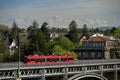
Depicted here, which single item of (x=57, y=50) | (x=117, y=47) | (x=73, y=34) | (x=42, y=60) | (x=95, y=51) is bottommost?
(x=42, y=60)

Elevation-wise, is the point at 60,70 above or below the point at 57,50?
Answer: below

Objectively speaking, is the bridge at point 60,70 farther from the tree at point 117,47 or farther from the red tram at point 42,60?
the tree at point 117,47

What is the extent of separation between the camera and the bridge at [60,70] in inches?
2272

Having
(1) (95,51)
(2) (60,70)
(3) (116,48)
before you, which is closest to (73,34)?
(1) (95,51)

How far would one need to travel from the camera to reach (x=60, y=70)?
64938mm

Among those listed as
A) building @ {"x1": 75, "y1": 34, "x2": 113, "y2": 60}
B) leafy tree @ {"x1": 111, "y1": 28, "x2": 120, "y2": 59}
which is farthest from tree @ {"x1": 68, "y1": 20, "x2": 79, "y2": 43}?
leafy tree @ {"x1": 111, "y1": 28, "x2": 120, "y2": 59}

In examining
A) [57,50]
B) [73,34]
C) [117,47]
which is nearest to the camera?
[57,50]

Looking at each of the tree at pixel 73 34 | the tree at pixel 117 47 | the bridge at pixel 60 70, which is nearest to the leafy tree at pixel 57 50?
the tree at pixel 117 47

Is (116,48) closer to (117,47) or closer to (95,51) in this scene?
(117,47)

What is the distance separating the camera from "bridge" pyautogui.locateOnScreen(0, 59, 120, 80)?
189ft

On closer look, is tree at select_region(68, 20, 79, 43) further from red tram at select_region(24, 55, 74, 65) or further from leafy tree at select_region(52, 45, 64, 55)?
red tram at select_region(24, 55, 74, 65)

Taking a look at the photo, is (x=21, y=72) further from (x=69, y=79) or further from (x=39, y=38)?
(x=39, y=38)

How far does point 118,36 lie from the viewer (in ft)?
371

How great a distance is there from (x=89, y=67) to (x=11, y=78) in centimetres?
1716
